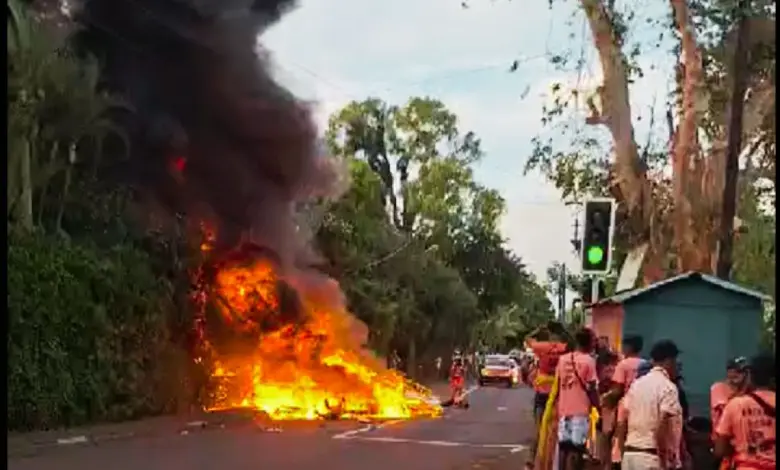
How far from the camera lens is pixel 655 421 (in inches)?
317

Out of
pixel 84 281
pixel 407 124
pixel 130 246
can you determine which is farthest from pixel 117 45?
pixel 407 124

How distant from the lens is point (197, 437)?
816 inches

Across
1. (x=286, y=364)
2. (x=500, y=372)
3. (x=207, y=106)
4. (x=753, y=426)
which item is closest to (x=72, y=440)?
(x=286, y=364)

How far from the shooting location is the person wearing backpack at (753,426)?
6551mm

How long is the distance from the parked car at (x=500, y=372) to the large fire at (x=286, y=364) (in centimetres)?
2809

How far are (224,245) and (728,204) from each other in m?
14.1

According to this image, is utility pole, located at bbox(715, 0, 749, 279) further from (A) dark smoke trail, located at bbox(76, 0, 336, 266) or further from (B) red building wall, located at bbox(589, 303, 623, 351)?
(A) dark smoke trail, located at bbox(76, 0, 336, 266)

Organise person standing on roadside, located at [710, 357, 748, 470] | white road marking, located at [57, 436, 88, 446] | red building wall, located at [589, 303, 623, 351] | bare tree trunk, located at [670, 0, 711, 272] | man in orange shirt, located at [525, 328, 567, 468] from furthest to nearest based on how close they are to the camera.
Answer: white road marking, located at [57, 436, 88, 446]
bare tree trunk, located at [670, 0, 711, 272]
red building wall, located at [589, 303, 623, 351]
man in orange shirt, located at [525, 328, 567, 468]
person standing on roadside, located at [710, 357, 748, 470]

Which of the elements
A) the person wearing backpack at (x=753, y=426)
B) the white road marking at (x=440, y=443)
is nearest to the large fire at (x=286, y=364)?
the white road marking at (x=440, y=443)

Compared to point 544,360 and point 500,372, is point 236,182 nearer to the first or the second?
point 544,360

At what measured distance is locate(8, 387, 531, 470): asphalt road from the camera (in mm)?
15727

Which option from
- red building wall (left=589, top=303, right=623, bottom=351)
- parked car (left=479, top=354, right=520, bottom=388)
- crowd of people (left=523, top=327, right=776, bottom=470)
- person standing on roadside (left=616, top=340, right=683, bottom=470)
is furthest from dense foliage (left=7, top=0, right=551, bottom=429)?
parked car (left=479, top=354, right=520, bottom=388)

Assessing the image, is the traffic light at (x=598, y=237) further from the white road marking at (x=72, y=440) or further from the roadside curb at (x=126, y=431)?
the white road marking at (x=72, y=440)

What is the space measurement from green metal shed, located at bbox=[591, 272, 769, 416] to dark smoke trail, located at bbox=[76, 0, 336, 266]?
562 inches
